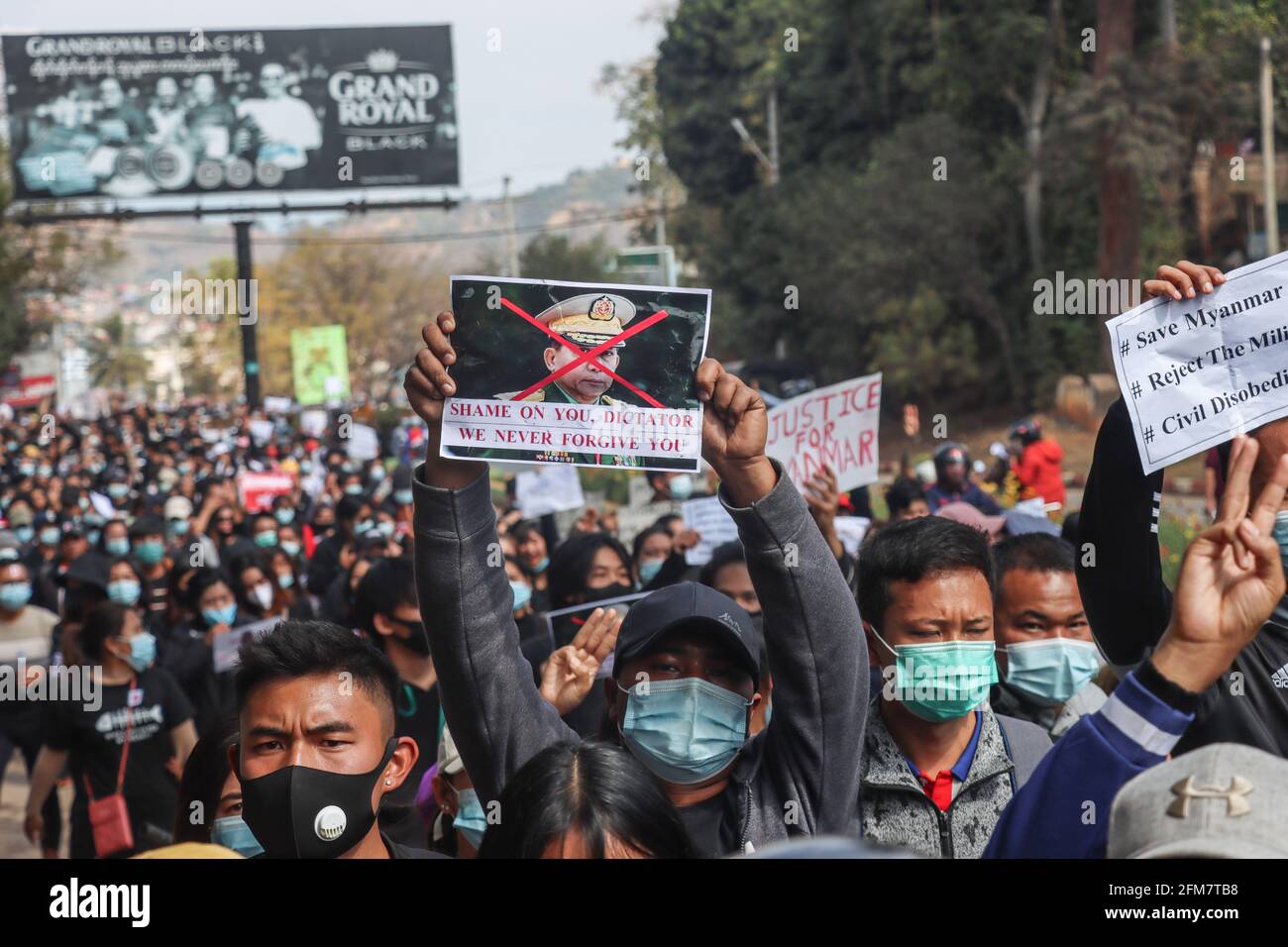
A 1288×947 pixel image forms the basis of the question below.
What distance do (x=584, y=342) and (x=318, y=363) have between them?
73.3 feet

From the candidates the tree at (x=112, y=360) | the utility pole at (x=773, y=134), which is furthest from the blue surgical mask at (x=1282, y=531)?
the tree at (x=112, y=360)

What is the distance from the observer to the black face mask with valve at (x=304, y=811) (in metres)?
2.58

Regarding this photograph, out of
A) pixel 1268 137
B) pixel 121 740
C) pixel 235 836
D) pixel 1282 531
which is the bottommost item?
pixel 121 740

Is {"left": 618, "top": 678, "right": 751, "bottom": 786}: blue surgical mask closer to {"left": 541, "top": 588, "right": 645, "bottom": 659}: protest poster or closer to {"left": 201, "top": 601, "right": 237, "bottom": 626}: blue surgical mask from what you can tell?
{"left": 541, "top": 588, "right": 645, "bottom": 659}: protest poster

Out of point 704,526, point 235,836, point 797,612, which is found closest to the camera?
point 797,612

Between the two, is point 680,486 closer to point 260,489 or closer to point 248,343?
point 260,489

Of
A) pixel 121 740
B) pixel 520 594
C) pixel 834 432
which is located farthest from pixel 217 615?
pixel 834 432

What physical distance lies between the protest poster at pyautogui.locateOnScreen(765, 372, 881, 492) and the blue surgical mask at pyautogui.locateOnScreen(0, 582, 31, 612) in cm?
459

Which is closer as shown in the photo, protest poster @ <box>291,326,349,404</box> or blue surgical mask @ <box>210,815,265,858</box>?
blue surgical mask @ <box>210,815,265,858</box>

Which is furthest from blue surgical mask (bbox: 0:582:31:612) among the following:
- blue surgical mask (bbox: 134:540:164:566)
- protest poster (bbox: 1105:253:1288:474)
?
protest poster (bbox: 1105:253:1288:474)

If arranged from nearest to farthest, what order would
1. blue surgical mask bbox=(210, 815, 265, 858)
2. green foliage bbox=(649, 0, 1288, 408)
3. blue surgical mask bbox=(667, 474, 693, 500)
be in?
1. blue surgical mask bbox=(210, 815, 265, 858)
2. blue surgical mask bbox=(667, 474, 693, 500)
3. green foliage bbox=(649, 0, 1288, 408)

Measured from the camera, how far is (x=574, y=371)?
279 centimetres

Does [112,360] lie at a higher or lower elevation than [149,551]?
higher

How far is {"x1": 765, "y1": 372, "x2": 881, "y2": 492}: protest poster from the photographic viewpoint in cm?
592
